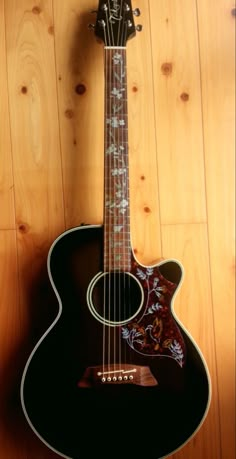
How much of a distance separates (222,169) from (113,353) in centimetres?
57

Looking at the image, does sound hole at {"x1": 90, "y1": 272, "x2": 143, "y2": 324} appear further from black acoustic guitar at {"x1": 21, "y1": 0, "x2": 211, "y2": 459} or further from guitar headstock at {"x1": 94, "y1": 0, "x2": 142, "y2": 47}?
guitar headstock at {"x1": 94, "y1": 0, "x2": 142, "y2": 47}

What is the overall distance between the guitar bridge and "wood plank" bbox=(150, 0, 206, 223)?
393 millimetres

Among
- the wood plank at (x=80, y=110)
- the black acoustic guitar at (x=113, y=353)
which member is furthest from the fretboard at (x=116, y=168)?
the wood plank at (x=80, y=110)

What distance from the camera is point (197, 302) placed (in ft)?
3.40

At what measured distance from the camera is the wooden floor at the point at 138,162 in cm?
98

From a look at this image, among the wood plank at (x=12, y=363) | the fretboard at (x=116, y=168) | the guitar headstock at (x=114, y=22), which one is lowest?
the wood plank at (x=12, y=363)

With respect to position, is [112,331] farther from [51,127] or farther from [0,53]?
[0,53]

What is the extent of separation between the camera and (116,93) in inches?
35.1

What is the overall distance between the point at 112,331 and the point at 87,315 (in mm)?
67

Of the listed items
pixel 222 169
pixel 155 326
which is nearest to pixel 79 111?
pixel 222 169

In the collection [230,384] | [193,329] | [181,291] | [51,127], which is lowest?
[230,384]

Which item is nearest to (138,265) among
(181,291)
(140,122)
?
(181,291)

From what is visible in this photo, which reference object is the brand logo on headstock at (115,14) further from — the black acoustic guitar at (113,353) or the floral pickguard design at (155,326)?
A: the floral pickguard design at (155,326)

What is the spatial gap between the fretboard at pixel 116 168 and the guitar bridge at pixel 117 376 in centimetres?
22
